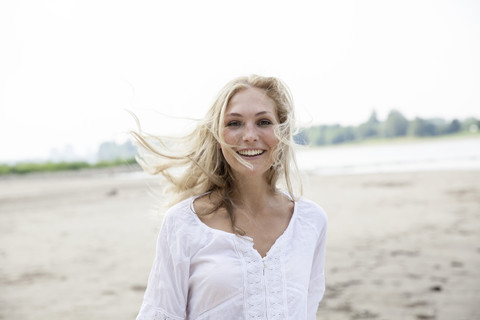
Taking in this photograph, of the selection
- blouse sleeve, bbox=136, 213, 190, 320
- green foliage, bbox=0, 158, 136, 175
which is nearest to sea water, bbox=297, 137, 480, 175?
blouse sleeve, bbox=136, 213, 190, 320

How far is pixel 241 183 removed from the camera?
7.66ft

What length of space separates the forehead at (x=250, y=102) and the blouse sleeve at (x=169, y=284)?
63 centimetres

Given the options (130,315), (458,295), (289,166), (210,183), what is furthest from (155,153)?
(458,295)

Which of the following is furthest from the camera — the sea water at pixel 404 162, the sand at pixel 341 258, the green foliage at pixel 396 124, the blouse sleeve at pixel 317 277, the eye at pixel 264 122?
the green foliage at pixel 396 124

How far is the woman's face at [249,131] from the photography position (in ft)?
7.03

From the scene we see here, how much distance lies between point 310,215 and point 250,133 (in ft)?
1.81

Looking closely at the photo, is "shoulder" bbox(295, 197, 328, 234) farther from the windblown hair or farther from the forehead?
the forehead

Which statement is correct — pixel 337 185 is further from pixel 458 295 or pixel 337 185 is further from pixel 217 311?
pixel 217 311

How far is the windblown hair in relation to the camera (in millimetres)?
2217

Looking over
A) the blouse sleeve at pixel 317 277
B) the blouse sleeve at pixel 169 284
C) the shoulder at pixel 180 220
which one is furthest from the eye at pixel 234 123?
the blouse sleeve at pixel 317 277

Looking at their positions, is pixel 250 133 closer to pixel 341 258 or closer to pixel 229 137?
pixel 229 137

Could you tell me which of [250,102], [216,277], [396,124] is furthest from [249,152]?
[396,124]

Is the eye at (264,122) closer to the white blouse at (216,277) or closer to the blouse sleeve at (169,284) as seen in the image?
the white blouse at (216,277)

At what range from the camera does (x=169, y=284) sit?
75.7 inches
